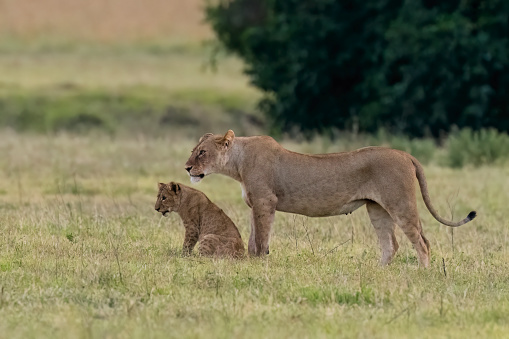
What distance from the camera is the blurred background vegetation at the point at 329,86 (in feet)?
88.5

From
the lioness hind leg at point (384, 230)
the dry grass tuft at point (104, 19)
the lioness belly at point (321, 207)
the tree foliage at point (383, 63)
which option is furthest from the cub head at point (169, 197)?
the dry grass tuft at point (104, 19)

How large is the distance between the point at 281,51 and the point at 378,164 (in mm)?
22050

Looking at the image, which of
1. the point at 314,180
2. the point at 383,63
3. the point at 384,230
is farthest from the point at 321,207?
the point at 383,63

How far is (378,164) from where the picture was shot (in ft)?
34.1

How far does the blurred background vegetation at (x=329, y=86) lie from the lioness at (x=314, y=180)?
12140mm

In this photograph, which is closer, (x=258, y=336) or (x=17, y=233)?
(x=258, y=336)

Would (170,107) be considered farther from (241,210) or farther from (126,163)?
(241,210)

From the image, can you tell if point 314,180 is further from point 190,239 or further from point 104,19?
point 104,19

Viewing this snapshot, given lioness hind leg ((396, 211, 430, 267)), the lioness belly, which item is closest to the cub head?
the lioness belly

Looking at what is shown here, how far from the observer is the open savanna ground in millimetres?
7523

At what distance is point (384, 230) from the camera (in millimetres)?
10773

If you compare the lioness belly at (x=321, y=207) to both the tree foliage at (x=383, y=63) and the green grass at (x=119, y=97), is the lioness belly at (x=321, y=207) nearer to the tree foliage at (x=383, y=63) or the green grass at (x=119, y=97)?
the tree foliage at (x=383, y=63)

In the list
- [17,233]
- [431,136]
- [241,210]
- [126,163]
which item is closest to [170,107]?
[431,136]

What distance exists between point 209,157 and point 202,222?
0.66 m
